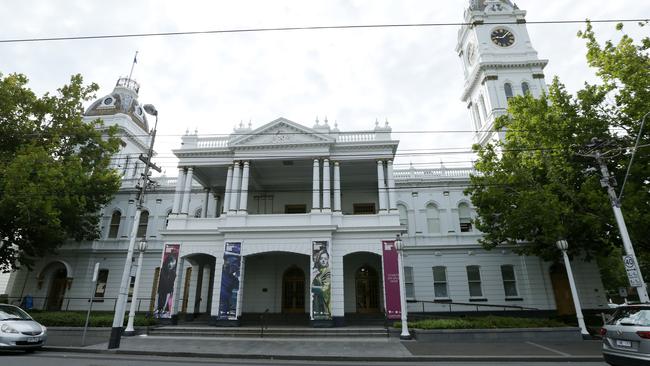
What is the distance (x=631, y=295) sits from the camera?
53.3 m

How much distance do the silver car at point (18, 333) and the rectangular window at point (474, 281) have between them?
2294 cm

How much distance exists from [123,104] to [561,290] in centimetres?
4042

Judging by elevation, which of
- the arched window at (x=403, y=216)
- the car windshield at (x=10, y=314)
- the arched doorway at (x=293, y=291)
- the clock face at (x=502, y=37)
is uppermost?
the clock face at (x=502, y=37)

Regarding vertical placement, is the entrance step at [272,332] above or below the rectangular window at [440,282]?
below

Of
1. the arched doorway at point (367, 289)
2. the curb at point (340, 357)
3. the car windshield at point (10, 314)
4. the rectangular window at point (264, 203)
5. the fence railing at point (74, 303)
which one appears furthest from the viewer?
the rectangular window at point (264, 203)

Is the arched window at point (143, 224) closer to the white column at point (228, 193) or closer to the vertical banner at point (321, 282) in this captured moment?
the white column at point (228, 193)

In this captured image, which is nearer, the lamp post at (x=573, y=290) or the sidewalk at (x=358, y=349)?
the sidewalk at (x=358, y=349)

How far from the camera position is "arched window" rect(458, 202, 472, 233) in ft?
81.1

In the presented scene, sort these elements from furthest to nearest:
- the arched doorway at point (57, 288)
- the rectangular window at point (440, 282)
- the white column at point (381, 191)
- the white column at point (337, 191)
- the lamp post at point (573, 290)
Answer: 1. the arched doorway at point (57, 288)
2. the rectangular window at point (440, 282)
3. the white column at point (337, 191)
4. the white column at point (381, 191)
5. the lamp post at point (573, 290)

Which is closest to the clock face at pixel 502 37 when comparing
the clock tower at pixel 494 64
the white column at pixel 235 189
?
the clock tower at pixel 494 64

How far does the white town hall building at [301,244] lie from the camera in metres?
18.9

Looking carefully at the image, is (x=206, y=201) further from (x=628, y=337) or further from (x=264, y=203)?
(x=628, y=337)

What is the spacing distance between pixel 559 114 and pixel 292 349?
666 inches

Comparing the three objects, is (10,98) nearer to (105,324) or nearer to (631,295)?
(105,324)
